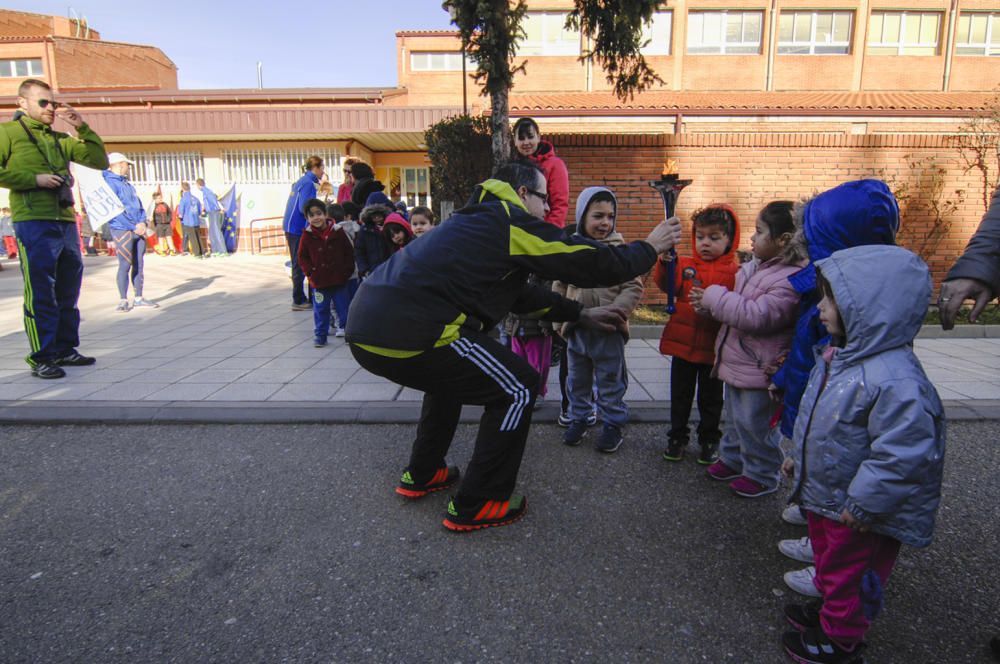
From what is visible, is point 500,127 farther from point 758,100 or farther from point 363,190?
point 758,100

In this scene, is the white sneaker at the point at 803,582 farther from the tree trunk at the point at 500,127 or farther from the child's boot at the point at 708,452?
the tree trunk at the point at 500,127

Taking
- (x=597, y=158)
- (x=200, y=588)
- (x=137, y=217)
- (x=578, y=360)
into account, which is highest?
(x=597, y=158)

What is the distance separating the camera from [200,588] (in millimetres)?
2305

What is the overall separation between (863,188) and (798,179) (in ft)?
22.2

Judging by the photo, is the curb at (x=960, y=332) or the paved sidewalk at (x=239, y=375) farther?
the curb at (x=960, y=332)

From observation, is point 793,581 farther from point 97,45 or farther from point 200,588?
point 97,45

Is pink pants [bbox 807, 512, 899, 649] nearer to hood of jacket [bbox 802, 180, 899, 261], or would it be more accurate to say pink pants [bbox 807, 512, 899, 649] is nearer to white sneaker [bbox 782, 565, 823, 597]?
white sneaker [bbox 782, 565, 823, 597]

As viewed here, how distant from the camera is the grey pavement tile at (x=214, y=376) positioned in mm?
5035

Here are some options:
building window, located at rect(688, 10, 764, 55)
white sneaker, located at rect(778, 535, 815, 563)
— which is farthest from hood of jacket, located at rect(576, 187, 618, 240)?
building window, located at rect(688, 10, 764, 55)

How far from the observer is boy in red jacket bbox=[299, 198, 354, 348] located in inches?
249

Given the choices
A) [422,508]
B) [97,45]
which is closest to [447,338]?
[422,508]

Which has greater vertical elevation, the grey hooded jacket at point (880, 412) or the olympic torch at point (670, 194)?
the olympic torch at point (670, 194)

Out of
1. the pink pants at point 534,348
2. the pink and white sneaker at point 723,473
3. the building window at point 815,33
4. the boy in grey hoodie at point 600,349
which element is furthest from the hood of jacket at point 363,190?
the building window at point 815,33

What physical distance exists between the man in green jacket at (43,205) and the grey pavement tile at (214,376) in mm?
1075
